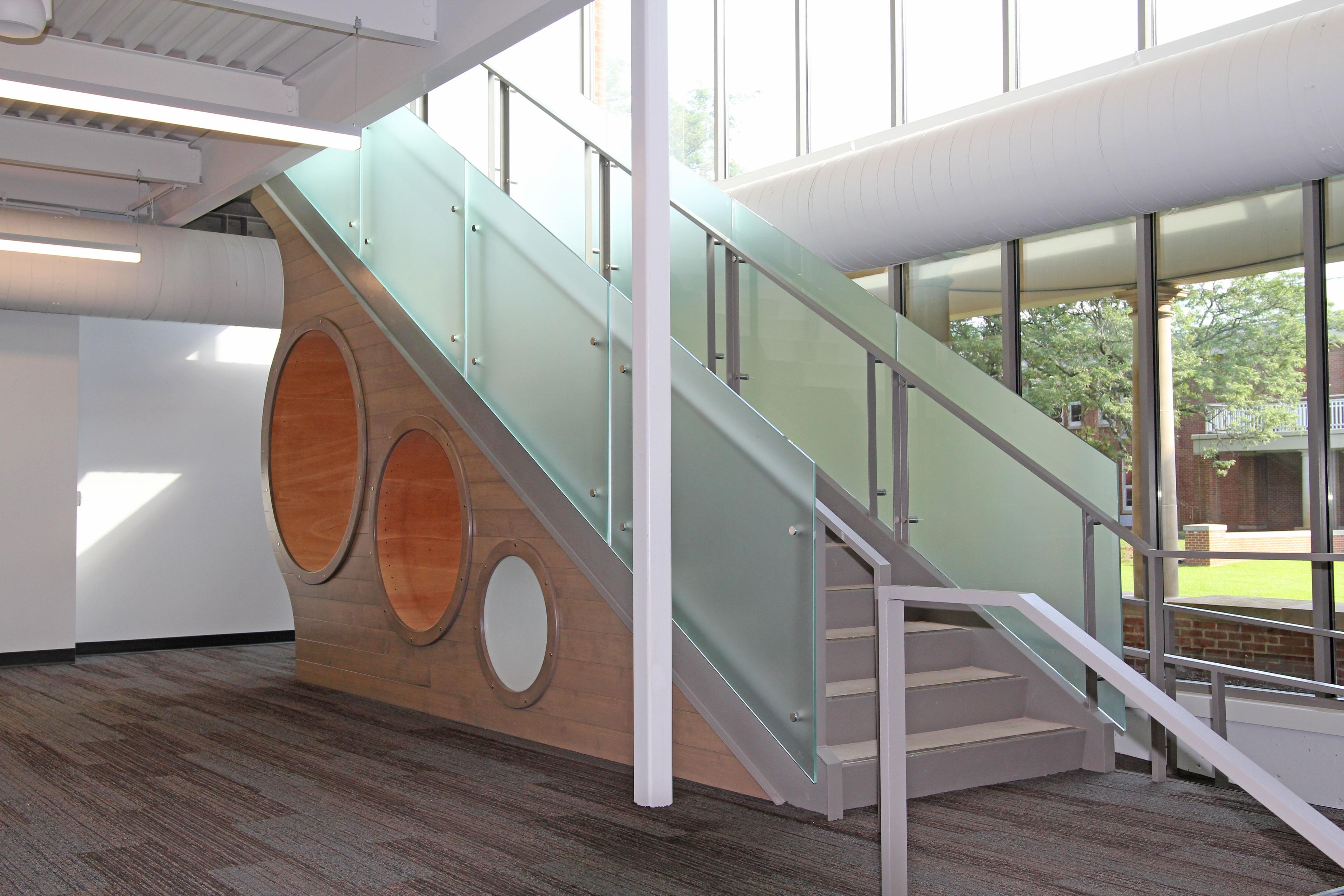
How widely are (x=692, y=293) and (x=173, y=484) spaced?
5945mm

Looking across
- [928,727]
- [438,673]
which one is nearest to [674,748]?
[928,727]

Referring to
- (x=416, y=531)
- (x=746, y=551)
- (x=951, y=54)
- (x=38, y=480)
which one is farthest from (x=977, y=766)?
(x=38, y=480)

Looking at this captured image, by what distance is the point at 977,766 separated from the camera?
4.45m

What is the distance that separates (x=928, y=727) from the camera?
4.63 metres

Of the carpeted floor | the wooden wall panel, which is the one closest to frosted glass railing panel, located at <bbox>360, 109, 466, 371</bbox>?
the wooden wall panel

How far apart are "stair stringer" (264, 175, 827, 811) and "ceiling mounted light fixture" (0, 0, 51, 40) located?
2295 mm

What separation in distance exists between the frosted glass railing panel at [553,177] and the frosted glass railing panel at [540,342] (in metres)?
1.34

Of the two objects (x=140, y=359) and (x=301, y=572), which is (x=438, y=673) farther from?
(x=140, y=359)

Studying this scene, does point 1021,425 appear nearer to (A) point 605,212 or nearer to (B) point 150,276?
(A) point 605,212

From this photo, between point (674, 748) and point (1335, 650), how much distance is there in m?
3.40

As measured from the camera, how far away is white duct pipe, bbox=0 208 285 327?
7.56 metres

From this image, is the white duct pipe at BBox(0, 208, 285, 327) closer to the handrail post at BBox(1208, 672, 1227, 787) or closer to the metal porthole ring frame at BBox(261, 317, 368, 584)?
the metal porthole ring frame at BBox(261, 317, 368, 584)

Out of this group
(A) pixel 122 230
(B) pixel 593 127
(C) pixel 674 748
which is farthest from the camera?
(A) pixel 122 230

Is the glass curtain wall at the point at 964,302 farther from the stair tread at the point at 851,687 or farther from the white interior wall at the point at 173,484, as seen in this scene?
the white interior wall at the point at 173,484
